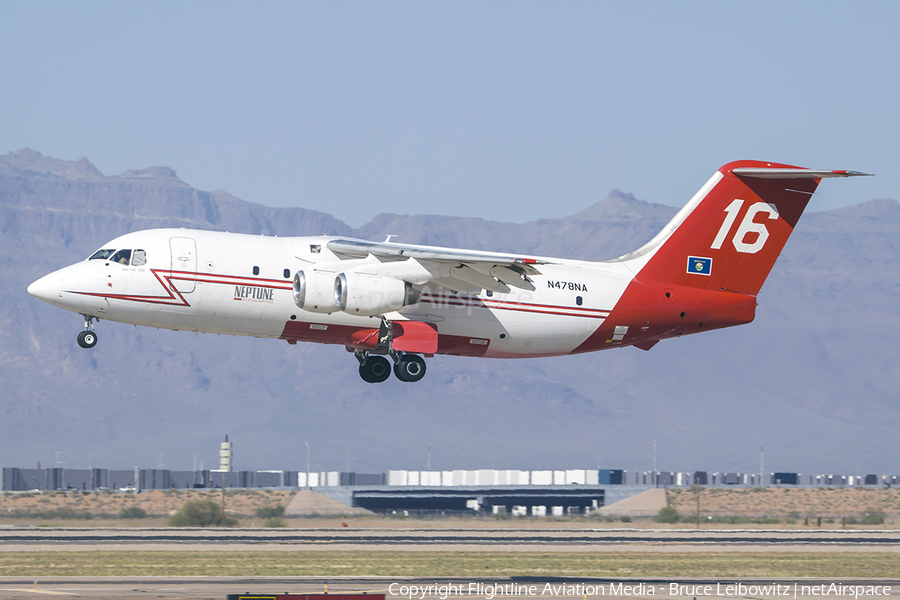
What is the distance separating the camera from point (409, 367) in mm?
34125

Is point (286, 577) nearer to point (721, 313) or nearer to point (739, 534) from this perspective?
point (721, 313)

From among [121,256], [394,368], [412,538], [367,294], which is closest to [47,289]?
[121,256]

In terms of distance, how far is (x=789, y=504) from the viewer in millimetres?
93875

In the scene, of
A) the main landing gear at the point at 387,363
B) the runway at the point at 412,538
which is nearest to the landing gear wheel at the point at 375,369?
the main landing gear at the point at 387,363

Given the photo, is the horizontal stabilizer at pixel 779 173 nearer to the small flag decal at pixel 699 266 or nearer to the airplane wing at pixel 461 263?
the small flag decal at pixel 699 266

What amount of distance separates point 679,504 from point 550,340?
54.9m

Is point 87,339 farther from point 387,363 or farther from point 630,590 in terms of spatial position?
point 630,590

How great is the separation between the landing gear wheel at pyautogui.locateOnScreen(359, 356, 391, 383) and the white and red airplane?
4 centimetres

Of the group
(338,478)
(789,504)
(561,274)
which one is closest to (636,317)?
(561,274)

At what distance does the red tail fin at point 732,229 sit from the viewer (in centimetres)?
3681

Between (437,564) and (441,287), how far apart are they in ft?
26.5

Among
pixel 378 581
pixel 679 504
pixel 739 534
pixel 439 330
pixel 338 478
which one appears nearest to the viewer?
pixel 378 581

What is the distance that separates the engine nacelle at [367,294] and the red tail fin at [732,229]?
788 centimetres

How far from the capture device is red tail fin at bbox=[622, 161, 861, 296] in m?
36.8
